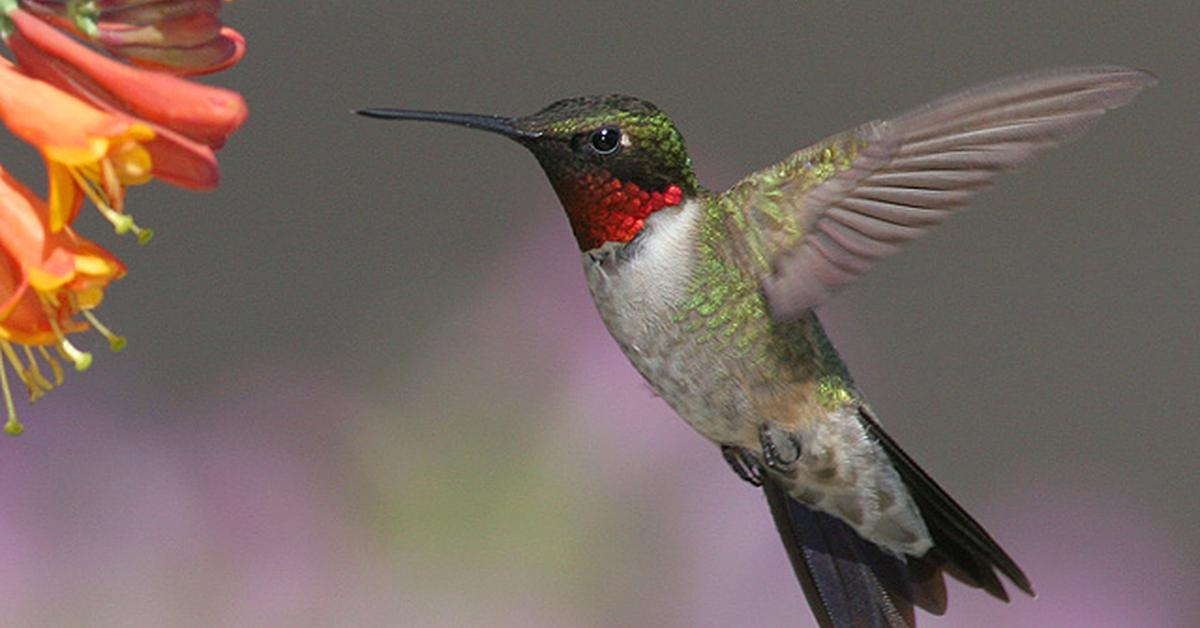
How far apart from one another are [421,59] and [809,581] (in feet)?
8.73

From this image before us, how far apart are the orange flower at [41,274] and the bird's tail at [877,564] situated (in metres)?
0.74

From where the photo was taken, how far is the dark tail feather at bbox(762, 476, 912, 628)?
1.66 metres

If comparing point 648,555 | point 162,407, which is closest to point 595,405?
point 648,555

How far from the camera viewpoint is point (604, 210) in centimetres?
148

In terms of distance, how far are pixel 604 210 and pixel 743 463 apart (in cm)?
28

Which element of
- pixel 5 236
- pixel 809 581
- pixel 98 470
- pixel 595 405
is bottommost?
pixel 98 470

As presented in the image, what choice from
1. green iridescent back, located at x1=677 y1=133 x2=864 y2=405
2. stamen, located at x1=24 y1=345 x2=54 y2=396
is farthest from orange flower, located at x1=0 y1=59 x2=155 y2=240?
green iridescent back, located at x1=677 y1=133 x2=864 y2=405

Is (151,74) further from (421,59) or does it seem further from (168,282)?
(421,59)

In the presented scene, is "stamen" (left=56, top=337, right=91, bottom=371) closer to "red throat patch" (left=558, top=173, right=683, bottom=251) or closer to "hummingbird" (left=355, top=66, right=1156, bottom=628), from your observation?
"hummingbird" (left=355, top=66, right=1156, bottom=628)

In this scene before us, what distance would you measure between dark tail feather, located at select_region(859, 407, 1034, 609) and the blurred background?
0.20 m

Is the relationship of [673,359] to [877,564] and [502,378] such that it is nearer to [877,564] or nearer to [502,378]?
[877,564]

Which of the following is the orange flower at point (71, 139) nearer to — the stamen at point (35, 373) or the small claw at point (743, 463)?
the stamen at point (35, 373)

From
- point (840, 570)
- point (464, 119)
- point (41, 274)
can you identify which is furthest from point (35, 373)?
point (840, 570)

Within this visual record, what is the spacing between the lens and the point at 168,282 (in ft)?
12.2
